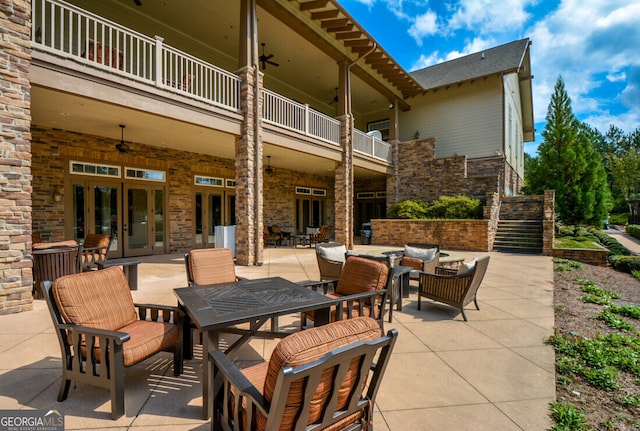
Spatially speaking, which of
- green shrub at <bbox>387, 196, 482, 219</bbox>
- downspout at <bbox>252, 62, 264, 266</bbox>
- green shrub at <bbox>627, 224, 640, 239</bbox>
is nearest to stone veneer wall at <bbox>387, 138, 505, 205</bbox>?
green shrub at <bbox>387, 196, 482, 219</bbox>

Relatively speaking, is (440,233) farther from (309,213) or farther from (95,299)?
(95,299)

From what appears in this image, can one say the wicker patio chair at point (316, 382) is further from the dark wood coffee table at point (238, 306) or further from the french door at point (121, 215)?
the french door at point (121, 215)

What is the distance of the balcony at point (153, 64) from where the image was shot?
5.19 meters

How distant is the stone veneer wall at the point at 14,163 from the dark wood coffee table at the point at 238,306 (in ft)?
10.3

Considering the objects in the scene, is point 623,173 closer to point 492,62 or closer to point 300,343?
point 492,62

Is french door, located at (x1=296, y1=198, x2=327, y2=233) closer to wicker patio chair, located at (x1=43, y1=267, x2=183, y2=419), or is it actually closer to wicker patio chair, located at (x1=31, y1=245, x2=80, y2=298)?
wicker patio chair, located at (x1=31, y1=245, x2=80, y2=298)

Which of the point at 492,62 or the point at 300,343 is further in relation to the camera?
the point at 492,62

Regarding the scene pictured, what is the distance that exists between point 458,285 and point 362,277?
155 cm

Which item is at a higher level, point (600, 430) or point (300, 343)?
point (300, 343)

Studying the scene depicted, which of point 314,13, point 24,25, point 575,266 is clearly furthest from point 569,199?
point 24,25

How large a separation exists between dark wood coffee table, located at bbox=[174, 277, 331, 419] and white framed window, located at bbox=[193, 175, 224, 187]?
8263mm

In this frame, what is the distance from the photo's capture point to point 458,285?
4043mm

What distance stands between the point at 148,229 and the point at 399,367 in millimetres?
8988

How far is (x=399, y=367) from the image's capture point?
275 cm
